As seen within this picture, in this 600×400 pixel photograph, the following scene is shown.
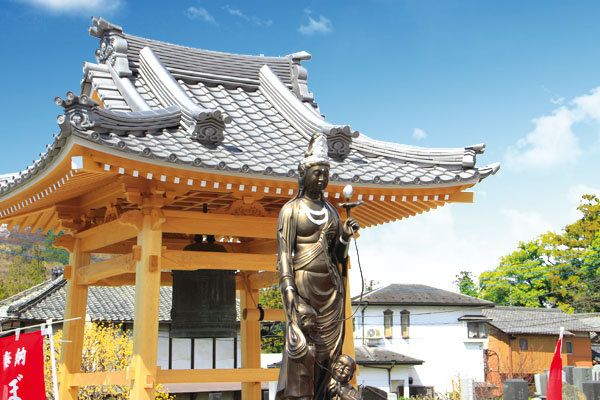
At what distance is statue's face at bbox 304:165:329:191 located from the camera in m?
5.91

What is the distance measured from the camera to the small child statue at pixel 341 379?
561cm

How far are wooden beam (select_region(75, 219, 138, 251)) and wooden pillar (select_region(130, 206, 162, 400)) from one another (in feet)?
1.03

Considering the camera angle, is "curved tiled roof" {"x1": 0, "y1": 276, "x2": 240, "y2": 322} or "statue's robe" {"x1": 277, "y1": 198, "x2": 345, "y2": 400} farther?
"curved tiled roof" {"x1": 0, "y1": 276, "x2": 240, "y2": 322}

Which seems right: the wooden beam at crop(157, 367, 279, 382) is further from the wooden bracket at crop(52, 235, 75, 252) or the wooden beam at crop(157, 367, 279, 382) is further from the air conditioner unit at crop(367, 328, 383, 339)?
the air conditioner unit at crop(367, 328, 383, 339)

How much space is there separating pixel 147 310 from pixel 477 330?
30901 millimetres

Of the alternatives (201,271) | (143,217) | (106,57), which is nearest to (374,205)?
(201,271)

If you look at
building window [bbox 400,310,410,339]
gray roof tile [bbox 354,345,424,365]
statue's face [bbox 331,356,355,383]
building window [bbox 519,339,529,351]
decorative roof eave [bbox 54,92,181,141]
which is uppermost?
decorative roof eave [bbox 54,92,181,141]

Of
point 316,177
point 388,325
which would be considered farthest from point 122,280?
point 388,325

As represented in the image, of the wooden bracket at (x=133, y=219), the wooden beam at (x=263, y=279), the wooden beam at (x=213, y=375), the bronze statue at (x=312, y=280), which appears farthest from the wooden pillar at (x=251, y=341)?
the bronze statue at (x=312, y=280)

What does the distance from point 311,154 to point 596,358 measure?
4305cm

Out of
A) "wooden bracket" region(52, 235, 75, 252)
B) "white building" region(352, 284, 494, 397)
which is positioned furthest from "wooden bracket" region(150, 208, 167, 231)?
"white building" region(352, 284, 494, 397)

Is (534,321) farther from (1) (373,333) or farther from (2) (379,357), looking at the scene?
(2) (379,357)

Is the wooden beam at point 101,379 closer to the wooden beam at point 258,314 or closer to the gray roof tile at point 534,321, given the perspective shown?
the wooden beam at point 258,314

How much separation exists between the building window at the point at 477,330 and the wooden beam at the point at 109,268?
29330mm
